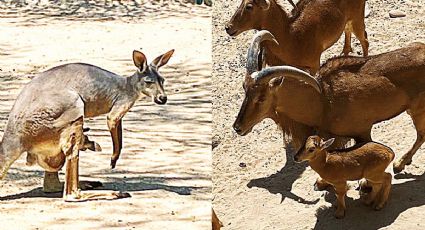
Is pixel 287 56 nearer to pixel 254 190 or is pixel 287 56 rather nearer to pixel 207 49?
pixel 254 190

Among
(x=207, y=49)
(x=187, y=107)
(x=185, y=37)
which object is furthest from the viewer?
(x=185, y=37)

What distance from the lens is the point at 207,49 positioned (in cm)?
1030

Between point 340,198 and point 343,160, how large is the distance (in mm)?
295

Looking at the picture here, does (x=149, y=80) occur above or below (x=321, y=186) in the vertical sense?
above

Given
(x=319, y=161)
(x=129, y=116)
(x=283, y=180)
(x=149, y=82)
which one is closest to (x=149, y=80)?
(x=149, y=82)

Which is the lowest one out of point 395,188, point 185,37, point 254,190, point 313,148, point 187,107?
point 185,37

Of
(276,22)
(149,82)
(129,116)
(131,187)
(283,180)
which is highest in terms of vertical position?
(149,82)

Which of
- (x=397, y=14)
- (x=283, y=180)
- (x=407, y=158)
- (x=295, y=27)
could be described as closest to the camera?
(x=407, y=158)

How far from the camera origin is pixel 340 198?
484 cm

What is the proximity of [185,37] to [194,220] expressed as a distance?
22.8ft

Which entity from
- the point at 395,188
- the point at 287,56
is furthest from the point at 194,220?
the point at 287,56

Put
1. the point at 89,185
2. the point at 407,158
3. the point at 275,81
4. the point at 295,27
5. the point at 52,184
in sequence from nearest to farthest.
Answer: the point at 275,81 < the point at 52,184 < the point at 89,185 < the point at 407,158 < the point at 295,27

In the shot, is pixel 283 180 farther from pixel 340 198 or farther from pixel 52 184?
pixel 52 184

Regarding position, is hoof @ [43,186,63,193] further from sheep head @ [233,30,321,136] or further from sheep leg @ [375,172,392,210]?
sheep leg @ [375,172,392,210]
